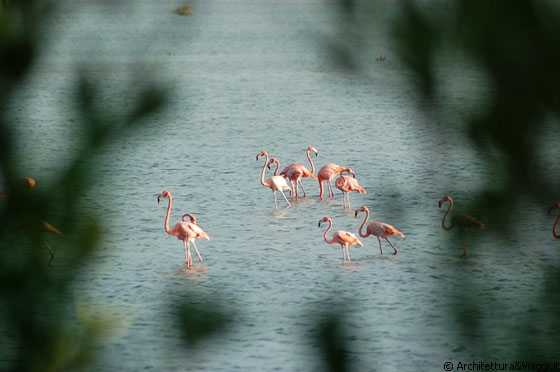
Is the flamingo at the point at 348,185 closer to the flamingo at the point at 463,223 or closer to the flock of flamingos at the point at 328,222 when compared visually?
the flock of flamingos at the point at 328,222

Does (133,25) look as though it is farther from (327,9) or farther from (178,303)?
(178,303)

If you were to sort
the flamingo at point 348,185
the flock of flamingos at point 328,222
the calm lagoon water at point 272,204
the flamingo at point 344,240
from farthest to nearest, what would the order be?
the flamingo at point 348,185 → the flamingo at point 344,240 → the flock of flamingos at point 328,222 → the calm lagoon water at point 272,204

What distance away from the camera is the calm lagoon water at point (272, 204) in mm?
1324

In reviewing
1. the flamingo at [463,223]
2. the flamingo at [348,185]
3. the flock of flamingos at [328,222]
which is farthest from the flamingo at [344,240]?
the flamingo at [463,223]

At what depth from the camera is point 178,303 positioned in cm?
133

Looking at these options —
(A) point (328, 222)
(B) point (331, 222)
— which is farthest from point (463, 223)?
(A) point (328, 222)

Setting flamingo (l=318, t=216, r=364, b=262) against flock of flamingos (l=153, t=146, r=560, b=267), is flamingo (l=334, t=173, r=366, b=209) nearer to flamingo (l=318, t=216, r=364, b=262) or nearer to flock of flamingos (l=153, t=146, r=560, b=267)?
flock of flamingos (l=153, t=146, r=560, b=267)

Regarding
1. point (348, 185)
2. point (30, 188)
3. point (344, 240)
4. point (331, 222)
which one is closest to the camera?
point (30, 188)

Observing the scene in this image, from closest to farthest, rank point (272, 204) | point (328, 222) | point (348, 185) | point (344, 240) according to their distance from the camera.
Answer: point (344, 240), point (328, 222), point (348, 185), point (272, 204)

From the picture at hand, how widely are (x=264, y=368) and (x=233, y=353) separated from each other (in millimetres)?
260

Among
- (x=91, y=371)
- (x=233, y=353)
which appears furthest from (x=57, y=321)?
(x=233, y=353)

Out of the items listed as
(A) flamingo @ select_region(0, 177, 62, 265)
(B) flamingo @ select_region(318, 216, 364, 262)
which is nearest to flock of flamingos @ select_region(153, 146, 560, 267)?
(B) flamingo @ select_region(318, 216, 364, 262)

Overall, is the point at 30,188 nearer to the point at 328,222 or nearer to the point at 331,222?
the point at 331,222

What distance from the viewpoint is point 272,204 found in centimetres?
1388
